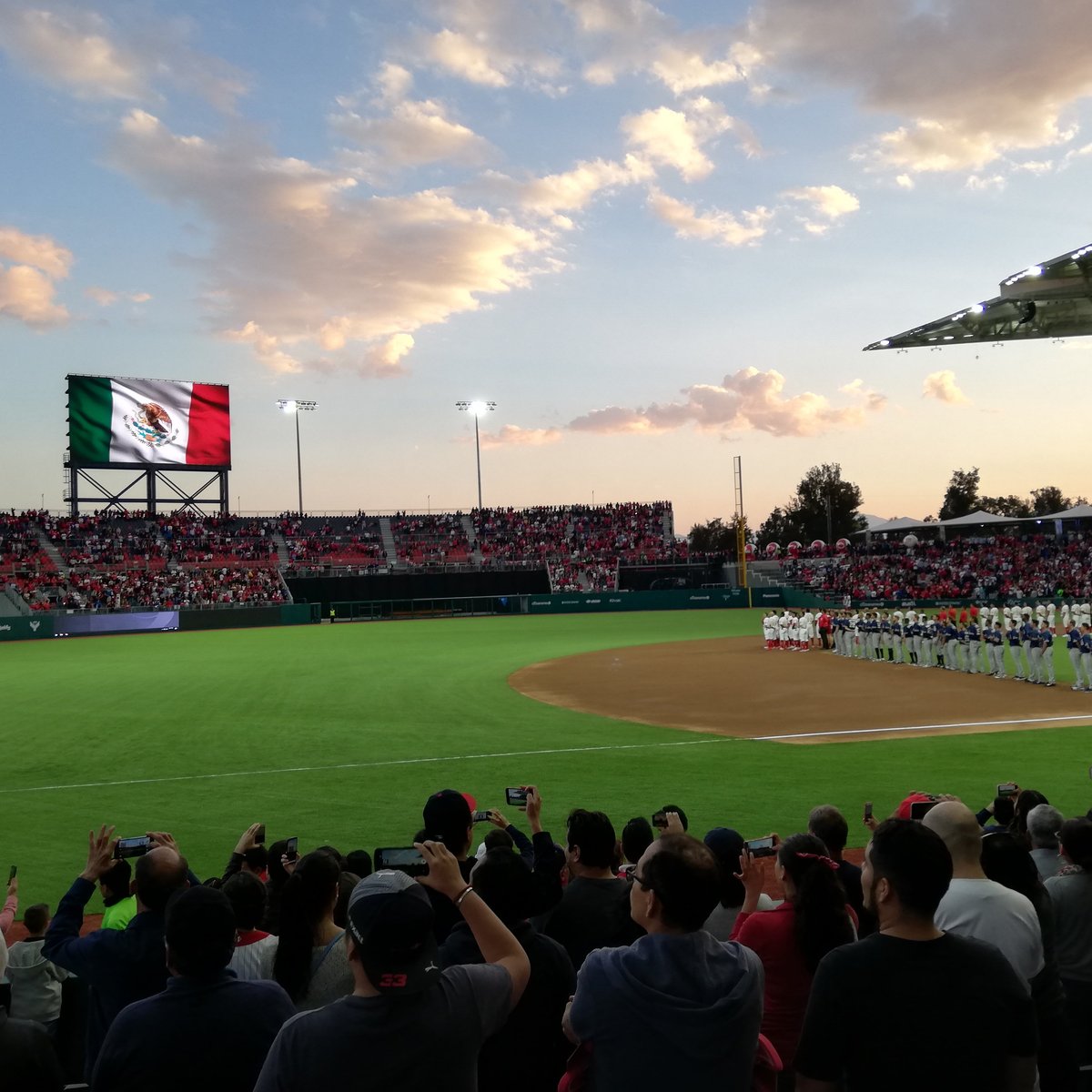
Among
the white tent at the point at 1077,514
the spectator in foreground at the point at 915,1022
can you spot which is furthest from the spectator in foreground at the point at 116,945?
the white tent at the point at 1077,514

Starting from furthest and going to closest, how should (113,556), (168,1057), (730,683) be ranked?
(113,556)
(730,683)
(168,1057)

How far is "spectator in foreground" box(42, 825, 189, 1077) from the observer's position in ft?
14.2

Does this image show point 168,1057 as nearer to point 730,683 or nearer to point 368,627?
point 730,683

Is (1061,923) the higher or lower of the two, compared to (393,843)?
higher

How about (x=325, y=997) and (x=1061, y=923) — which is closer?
(x=325, y=997)

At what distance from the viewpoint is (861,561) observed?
6794 centimetres

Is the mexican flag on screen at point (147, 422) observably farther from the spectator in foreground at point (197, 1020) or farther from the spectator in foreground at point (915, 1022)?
the spectator in foreground at point (915, 1022)

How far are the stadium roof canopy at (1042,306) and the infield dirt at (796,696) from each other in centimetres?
702

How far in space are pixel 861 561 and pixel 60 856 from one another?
63364 millimetres

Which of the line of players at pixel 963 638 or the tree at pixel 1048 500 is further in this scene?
the tree at pixel 1048 500

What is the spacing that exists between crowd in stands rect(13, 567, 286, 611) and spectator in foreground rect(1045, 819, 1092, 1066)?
5625 cm

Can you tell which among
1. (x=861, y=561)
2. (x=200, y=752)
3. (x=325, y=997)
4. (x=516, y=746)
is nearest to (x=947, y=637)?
(x=516, y=746)

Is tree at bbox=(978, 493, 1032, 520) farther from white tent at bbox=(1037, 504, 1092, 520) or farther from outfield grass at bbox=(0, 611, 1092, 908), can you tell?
outfield grass at bbox=(0, 611, 1092, 908)

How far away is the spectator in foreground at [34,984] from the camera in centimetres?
546
